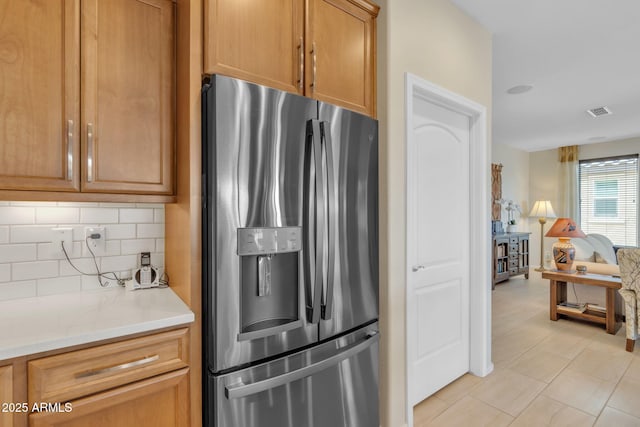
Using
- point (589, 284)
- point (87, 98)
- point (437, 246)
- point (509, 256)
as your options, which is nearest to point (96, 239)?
point (87, 98)

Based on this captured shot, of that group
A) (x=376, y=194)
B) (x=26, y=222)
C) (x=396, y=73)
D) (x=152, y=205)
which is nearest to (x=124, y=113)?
(x=152, y=205)

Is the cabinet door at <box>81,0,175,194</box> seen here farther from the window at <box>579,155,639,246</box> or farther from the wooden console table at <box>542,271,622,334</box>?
the window at <box>579,155,639,246</box>

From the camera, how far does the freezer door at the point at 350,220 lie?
149cm

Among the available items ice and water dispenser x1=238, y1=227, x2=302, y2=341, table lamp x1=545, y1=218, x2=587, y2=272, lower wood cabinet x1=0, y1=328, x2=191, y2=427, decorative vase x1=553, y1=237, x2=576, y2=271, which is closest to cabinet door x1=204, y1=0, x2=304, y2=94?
ice and water dispenser x1=238, y1=227, x2=302, y2=341

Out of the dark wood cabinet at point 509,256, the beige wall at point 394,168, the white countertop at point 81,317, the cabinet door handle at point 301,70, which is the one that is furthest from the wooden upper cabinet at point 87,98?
the dark wood cabinet at point 509,256

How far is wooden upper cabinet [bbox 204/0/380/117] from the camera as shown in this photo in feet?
4.36

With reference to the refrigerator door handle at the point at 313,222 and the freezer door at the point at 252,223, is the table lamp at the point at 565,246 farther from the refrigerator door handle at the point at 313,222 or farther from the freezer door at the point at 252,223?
the freezer door at the point at 252,223

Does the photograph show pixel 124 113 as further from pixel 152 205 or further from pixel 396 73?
pixel 396 73

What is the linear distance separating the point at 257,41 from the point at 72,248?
1271mm

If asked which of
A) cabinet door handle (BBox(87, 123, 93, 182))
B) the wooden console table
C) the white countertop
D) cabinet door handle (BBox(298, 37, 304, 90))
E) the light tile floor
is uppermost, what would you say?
cabinet door handle (BBox(298, 37, 304, 90))

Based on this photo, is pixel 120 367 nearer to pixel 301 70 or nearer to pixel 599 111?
pixel 301 70

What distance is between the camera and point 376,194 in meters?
1.73

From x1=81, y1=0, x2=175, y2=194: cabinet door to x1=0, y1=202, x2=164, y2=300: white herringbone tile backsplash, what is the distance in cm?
35

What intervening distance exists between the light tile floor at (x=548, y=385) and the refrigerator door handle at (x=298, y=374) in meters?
0.83
